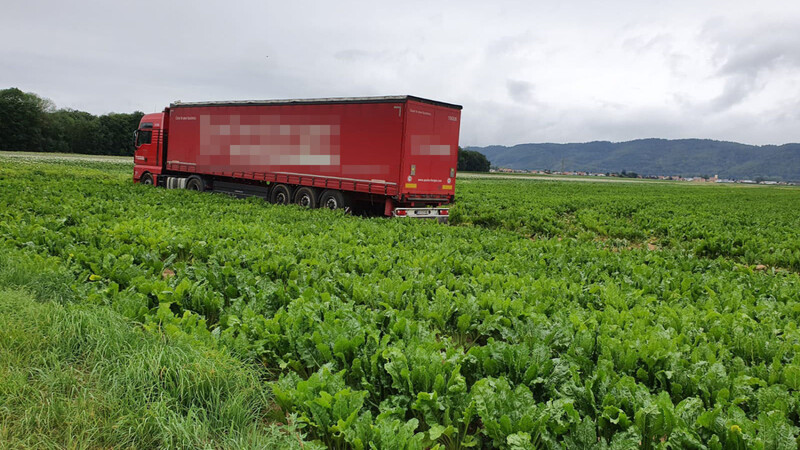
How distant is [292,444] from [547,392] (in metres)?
2.01

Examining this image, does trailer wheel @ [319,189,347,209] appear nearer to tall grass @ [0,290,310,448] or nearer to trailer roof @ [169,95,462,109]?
trailer roof @ [169,95,462,109]

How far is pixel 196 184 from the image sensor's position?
23156 millimetres

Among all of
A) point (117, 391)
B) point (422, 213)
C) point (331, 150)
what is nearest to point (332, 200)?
point (331, 150)

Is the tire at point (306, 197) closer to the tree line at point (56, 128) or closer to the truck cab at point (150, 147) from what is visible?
the truck cab at point (150, 147)

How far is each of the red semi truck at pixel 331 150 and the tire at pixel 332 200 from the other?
0.03 metres

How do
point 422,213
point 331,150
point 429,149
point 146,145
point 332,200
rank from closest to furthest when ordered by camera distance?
point 429,149 → point 422,213 → point 331,150 → point 332,200 → point 146,145

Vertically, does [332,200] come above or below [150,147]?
below

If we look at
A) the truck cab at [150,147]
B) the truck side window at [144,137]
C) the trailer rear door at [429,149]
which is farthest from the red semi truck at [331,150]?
the truck side window at [144,137]

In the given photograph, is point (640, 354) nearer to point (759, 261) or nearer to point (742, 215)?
point (759, 261)

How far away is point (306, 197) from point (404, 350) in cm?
1475

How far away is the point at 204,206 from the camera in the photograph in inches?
593

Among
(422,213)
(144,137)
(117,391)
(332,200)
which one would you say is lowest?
(117,391)

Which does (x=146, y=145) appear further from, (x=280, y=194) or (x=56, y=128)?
(x=56, y=128)

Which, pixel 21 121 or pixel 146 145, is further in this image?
pixel 21 121
